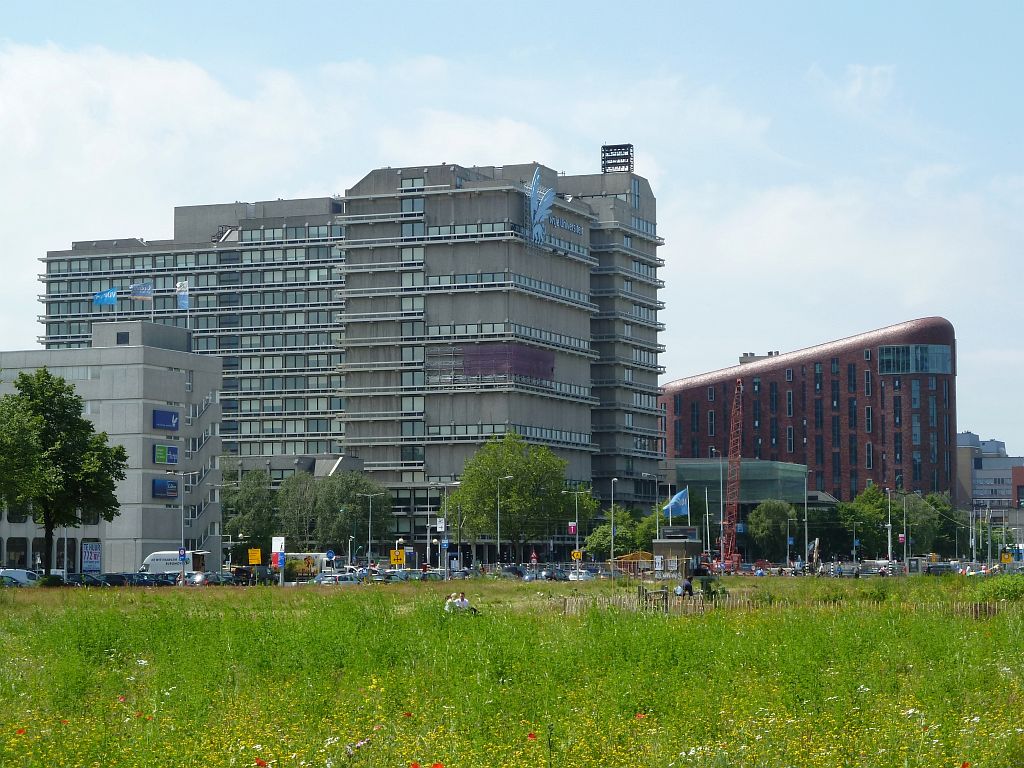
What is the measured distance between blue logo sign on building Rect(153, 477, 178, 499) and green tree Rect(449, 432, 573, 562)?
129 ft

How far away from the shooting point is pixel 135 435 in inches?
5536

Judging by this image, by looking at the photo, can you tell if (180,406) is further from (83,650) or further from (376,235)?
(83,650)

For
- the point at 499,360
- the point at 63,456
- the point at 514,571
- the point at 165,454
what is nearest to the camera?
the point at 63,456

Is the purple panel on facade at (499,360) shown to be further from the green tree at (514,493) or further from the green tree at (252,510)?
the green tree at (252,510)

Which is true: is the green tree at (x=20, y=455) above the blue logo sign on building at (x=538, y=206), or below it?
below

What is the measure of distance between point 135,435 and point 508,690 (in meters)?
115

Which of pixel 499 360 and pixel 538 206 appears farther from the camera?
pixel 538 206

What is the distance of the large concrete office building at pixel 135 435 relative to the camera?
461 feet

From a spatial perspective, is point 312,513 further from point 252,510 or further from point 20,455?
point 20,455

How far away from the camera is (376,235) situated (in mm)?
197250

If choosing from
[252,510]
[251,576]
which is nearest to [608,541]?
[252,510]

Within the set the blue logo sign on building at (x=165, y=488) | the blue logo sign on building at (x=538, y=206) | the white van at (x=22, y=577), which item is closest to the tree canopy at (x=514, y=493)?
the blue logo sign on building at (x=538, y=206)

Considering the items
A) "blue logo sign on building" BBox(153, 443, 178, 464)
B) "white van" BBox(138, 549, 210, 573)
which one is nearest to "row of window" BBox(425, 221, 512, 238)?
"blue logo sign on building" BBox(153, 443, 178, 464)

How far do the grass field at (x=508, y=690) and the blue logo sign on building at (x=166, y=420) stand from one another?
92.6 meters
